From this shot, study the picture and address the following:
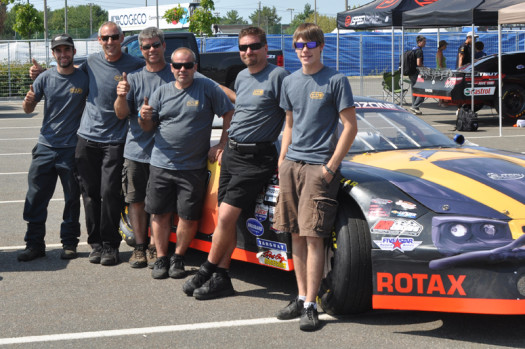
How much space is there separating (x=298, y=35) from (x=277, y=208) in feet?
3.56

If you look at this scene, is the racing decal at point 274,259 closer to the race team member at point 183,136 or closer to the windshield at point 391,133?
the race team member at point 183,136

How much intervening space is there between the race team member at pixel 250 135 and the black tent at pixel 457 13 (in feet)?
36.3

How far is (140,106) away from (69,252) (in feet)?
4.82

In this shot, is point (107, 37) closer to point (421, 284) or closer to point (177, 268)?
point (177, 268)

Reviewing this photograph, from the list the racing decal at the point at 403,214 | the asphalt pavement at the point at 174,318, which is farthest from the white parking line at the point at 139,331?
the racing decal at the point at 403,214

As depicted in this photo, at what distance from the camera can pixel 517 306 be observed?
419 centimetres

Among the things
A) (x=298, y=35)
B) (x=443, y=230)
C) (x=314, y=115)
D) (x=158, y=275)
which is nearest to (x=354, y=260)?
(x=443, y=230)

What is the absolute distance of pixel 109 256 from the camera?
6293mm

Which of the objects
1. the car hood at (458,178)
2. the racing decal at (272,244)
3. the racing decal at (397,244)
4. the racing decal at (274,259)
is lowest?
the racing decal at (274,259)

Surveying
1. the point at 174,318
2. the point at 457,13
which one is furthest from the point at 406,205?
the point at 457,13

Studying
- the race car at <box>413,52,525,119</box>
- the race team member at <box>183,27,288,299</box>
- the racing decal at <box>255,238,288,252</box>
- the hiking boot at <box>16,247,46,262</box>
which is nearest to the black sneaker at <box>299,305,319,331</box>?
the racing decal at <box>255,238,288,252</box>

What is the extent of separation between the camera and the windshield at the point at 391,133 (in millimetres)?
5684

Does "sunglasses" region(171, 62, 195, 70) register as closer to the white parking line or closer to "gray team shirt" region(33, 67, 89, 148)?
"gray team shirt" region(33, 67, 89, 148)

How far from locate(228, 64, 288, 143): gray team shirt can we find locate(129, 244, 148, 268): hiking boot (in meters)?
1.54
